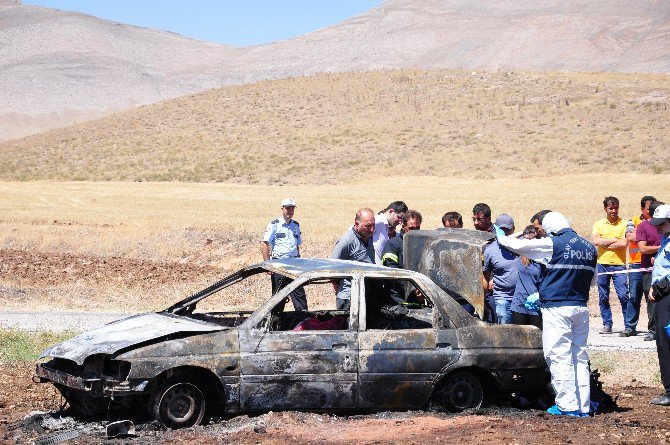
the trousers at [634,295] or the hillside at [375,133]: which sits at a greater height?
the hillside at [375,133]

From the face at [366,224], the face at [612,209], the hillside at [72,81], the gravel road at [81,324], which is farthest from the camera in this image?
the hillside at [72,81]

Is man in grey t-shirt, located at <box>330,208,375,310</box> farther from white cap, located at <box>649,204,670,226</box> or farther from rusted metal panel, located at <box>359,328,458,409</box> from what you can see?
white cap, located at <box>649,204,670,226</box>

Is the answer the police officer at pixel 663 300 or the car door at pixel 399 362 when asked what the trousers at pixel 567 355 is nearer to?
the car door at pixel 399 362

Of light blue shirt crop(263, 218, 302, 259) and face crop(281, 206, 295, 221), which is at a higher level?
face crop(281, 206, 295, 221)

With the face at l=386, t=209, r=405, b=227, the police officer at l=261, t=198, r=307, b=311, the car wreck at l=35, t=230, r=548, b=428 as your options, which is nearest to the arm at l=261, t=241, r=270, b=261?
the police officer at l=261, t=198, r=307, b=311

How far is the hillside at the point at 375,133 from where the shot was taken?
197 feet

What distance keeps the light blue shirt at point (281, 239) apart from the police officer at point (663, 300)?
523 cm

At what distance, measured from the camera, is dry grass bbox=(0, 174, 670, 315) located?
63.5 ft

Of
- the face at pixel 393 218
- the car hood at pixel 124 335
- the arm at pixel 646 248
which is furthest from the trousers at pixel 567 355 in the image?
the arm at pixel 646 248

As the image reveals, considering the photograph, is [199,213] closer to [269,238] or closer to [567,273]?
[269,238]

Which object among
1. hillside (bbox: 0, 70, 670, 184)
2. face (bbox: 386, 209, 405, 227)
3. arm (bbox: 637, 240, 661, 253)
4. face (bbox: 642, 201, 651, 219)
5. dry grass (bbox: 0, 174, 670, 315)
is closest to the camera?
face (bbox: 386, 209, 405, 227)

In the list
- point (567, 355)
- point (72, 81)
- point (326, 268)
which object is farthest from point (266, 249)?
point (72, 81)

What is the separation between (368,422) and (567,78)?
85380 mm

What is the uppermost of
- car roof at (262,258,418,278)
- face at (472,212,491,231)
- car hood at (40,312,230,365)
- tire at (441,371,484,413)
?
face at (472,212,491,231)
